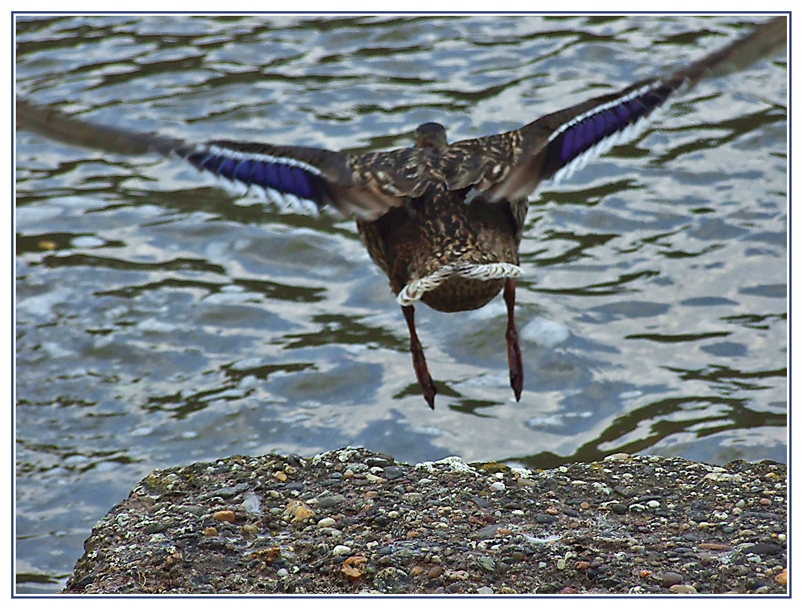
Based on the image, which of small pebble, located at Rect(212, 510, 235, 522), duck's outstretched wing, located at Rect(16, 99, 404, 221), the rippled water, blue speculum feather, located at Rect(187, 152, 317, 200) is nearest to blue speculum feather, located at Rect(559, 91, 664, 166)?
duck's outstretched wing, located at Rect(16, 99, 404, 221)

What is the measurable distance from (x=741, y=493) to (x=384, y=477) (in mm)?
1827

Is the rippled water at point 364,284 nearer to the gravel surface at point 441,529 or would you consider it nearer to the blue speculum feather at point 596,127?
the blue speculum feather at point 596,127

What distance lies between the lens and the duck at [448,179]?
5398 mm

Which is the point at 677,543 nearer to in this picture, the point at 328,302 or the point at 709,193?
the point at 328,302

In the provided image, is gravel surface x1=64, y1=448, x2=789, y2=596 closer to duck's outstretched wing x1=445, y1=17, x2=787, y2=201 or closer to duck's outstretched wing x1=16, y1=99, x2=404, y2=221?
duck's outstretched wing x1=16, y1=99, x2=404, y2=221

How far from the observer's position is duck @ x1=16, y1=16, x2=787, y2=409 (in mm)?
5398

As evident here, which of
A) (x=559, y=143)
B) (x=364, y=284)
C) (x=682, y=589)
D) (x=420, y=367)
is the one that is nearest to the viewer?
(x=682, y=589)

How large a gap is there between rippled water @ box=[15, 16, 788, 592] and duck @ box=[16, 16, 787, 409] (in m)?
1.05

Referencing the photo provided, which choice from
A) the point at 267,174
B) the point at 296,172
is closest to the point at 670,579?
the point at 296,172

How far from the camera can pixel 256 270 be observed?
10672 millimetres

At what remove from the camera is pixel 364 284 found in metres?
10.3

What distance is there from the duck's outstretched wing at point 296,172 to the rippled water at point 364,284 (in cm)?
87

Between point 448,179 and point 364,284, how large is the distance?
477 cm

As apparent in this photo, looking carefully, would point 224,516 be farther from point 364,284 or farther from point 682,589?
point 364,284
